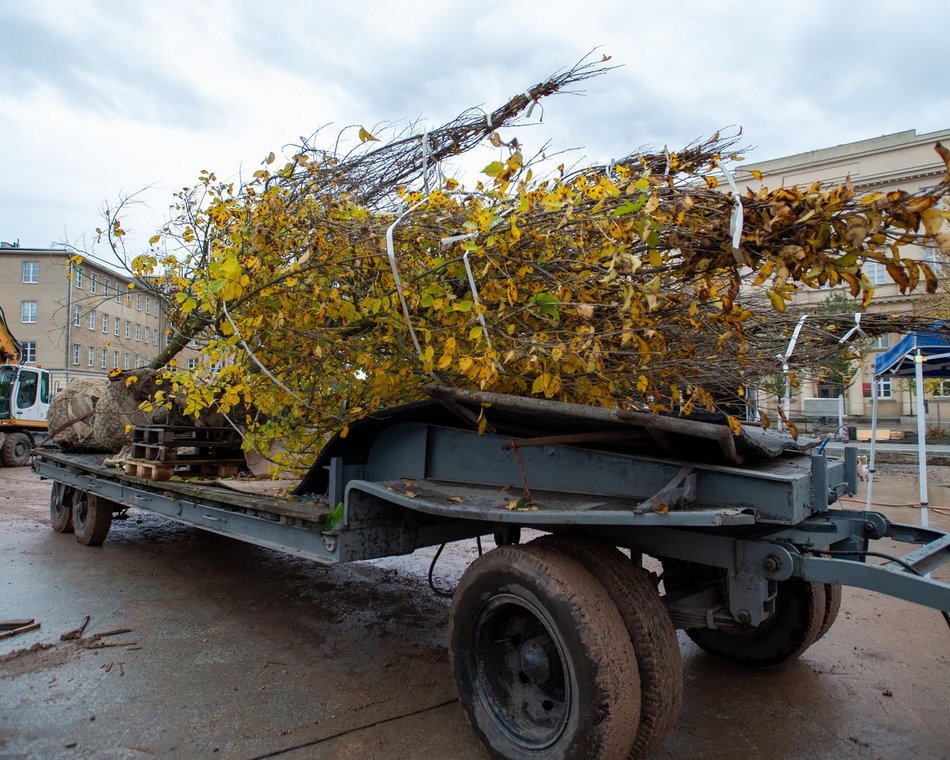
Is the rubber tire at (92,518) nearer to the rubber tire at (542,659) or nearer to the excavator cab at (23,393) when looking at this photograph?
the rubber tire at (542,659)

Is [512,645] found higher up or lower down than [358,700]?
higher up

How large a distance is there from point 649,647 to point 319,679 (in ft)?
7.53

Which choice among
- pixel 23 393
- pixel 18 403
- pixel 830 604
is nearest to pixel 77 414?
pixel 830 604

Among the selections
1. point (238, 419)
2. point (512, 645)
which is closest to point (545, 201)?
point (512, 645)

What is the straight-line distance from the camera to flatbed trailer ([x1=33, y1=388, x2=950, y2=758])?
2695 mm

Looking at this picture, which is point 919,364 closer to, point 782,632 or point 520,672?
point 782,632

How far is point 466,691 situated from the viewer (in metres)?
3.23

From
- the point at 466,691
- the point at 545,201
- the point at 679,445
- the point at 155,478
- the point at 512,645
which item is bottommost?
the point at 466,691

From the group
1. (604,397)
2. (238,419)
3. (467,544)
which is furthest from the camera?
A: (467,544)

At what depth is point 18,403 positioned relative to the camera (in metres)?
19.8

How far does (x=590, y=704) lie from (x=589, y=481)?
1009 mm

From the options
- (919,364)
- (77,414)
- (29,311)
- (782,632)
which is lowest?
(782,632)

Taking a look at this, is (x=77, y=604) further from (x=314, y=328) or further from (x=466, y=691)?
(x=466, y=691)

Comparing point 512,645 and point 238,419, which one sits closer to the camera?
point 512,645
